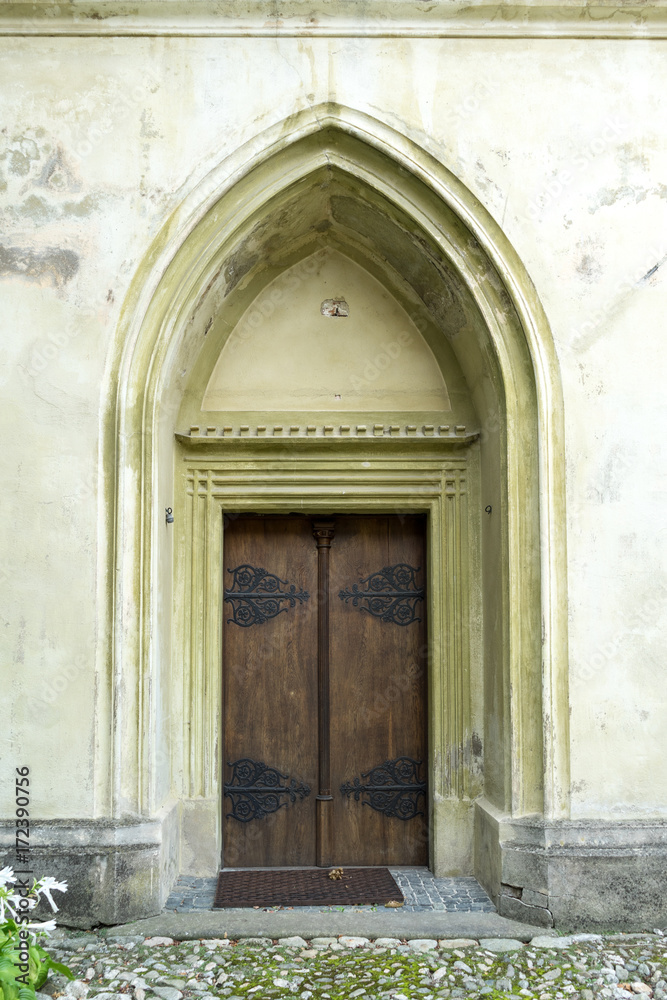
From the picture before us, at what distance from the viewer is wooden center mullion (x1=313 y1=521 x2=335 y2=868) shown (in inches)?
205

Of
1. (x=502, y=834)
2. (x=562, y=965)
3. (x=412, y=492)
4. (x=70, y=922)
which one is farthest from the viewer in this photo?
(x=412, y=492)

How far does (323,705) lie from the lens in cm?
525

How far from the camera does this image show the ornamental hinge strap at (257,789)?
5.23 meters

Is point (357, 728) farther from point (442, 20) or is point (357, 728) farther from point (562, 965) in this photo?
point (442, 20)

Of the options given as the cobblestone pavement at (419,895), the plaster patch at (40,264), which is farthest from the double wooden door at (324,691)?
the plaster patch at (40,264)

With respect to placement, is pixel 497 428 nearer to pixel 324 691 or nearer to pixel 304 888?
pixel 324 691

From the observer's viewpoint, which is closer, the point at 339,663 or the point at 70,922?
the point at 70,922

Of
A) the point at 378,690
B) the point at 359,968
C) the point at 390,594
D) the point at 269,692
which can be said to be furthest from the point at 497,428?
the point at 359,968

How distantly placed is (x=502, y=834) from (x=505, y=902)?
330 millimetres

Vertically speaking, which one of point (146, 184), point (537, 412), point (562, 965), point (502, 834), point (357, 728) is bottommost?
point (562, 965)

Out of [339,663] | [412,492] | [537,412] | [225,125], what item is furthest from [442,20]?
[339,663]

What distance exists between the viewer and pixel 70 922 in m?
4.09

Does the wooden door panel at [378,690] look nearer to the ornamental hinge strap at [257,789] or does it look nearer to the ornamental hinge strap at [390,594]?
the ornamental hinge strap at [390,594]

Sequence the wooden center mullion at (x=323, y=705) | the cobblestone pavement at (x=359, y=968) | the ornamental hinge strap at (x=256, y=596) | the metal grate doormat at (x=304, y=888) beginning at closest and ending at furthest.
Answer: the cobblestone pavement at (x=359, y=968) < the metal grate doormat at (x=304, y=888) < the wooden center mullion at (x=323, y=705) < the ornamental hinge strap at (x=256, y=596)
